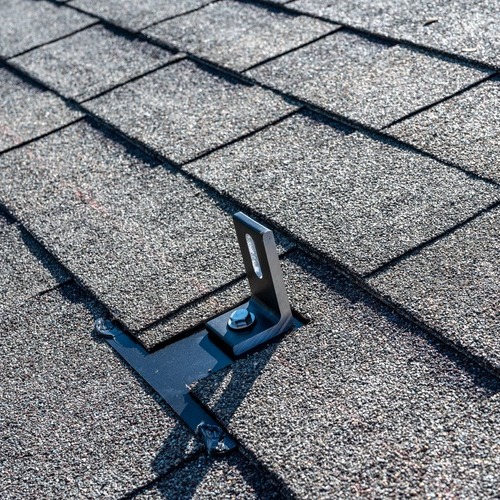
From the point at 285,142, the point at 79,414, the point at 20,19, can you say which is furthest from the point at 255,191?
the point at 20,19

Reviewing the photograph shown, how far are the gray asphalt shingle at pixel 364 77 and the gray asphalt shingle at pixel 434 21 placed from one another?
0.11 m

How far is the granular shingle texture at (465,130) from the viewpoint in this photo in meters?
3.34

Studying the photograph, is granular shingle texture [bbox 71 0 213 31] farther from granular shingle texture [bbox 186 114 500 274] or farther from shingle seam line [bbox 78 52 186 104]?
granular shingle texture [bbox 186 114 500 274]

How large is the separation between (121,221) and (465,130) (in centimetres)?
137

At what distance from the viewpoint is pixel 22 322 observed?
3164mm

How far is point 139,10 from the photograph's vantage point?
567 centimetres

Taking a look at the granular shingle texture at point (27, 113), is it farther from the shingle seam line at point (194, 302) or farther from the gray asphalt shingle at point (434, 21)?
the shingle seam line at point (194, 302)

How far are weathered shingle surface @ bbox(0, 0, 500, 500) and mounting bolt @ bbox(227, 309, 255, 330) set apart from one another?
0.33ft

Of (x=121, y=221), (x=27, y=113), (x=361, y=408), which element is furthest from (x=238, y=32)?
(x=361, y=408)

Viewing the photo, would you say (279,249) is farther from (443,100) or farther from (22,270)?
(443,100)

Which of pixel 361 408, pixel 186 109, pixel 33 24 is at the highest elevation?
pixel 361 408

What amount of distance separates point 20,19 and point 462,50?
3.29 meters

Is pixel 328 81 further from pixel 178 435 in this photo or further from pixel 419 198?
pixel 178 435

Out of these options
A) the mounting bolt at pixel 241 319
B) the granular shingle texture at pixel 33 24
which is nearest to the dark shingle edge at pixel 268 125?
the granular shingle texture at pixel 33 24
